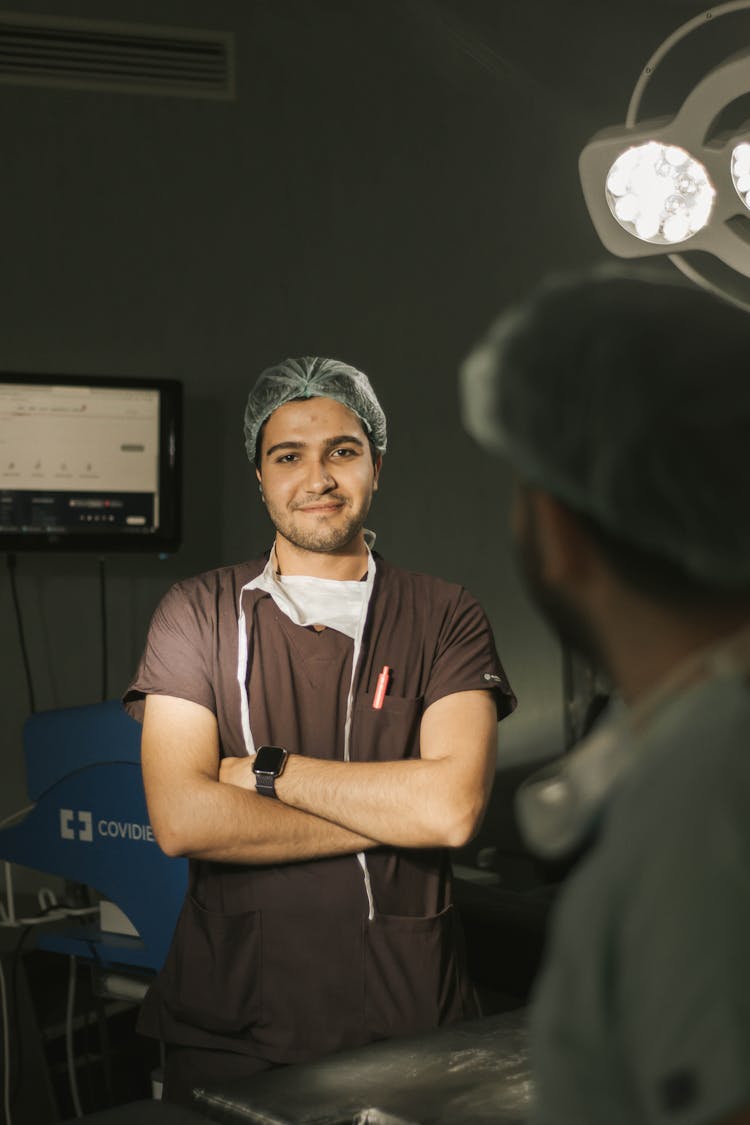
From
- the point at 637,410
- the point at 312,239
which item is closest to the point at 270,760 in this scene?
the point at 637,410

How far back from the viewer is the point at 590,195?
1703mm

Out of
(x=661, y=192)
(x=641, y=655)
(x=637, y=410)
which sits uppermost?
(x=661, y=192)

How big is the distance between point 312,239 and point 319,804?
1780mm

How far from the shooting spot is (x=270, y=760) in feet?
5.48

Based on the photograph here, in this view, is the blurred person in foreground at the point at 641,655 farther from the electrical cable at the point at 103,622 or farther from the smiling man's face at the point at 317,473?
the electrical cable at the point at 103,622

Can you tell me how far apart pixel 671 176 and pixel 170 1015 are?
1.36 metres

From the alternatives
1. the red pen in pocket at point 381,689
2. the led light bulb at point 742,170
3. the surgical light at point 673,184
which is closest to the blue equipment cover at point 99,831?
the red pen in pocket at point 381,689

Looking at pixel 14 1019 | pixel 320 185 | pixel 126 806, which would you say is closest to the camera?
pixel 126 806

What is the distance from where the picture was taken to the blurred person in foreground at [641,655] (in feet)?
1.87

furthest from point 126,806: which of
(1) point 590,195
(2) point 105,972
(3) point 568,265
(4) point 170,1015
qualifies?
(3) point 568,265

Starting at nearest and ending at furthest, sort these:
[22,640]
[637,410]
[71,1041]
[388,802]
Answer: [637,410], [388,802], [71,1041], [22,640]

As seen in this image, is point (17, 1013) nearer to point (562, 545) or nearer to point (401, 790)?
point (401, 790)

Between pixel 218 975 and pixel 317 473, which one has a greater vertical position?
pixel 317 473

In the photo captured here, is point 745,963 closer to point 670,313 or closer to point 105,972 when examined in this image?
point 670,313
